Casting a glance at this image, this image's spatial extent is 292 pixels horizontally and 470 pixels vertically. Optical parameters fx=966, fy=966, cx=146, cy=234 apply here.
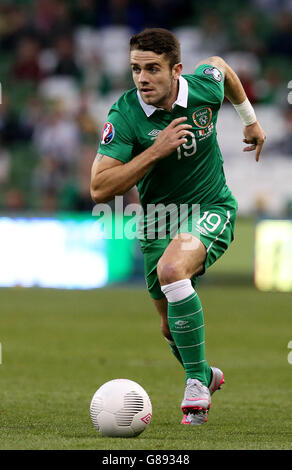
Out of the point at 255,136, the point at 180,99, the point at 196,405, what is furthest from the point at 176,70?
the point at 196,405

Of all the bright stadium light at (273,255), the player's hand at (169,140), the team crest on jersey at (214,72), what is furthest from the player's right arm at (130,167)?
the bright stadium light at (273,255)

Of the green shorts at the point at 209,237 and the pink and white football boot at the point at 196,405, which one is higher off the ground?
the green shorts at the point at 209,237

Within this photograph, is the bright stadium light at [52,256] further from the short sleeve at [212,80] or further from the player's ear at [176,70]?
the player's ear at [176,70]

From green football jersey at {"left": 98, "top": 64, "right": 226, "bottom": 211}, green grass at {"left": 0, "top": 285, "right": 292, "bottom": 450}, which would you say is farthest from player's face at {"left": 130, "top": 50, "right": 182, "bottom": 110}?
green grass at {"left": 0, "top": 285, "right": 292, "bottom": 450}

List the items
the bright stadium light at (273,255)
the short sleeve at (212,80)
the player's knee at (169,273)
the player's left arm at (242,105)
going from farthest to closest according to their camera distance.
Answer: the bright stadium light at (273,255) < the player's left arm at (242,105) < the short sleeve at (212,80) < the player's knee at (169,273)

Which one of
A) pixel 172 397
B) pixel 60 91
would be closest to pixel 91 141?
pixel 60 91

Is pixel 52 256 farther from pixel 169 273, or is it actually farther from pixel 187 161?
pixel 169 273

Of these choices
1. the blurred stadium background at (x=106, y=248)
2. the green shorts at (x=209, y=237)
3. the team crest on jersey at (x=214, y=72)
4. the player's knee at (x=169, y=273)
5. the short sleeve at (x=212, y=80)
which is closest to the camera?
the player's knee at (x=169, y=273)

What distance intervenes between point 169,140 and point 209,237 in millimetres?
721

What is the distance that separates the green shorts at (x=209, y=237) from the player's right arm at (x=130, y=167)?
2.03 feet

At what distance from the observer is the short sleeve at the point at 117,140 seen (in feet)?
18.1

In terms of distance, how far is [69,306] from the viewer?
13.3 m

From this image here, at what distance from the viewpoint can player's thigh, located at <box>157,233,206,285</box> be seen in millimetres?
5492

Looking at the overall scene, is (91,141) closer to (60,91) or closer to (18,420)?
(60,91)
